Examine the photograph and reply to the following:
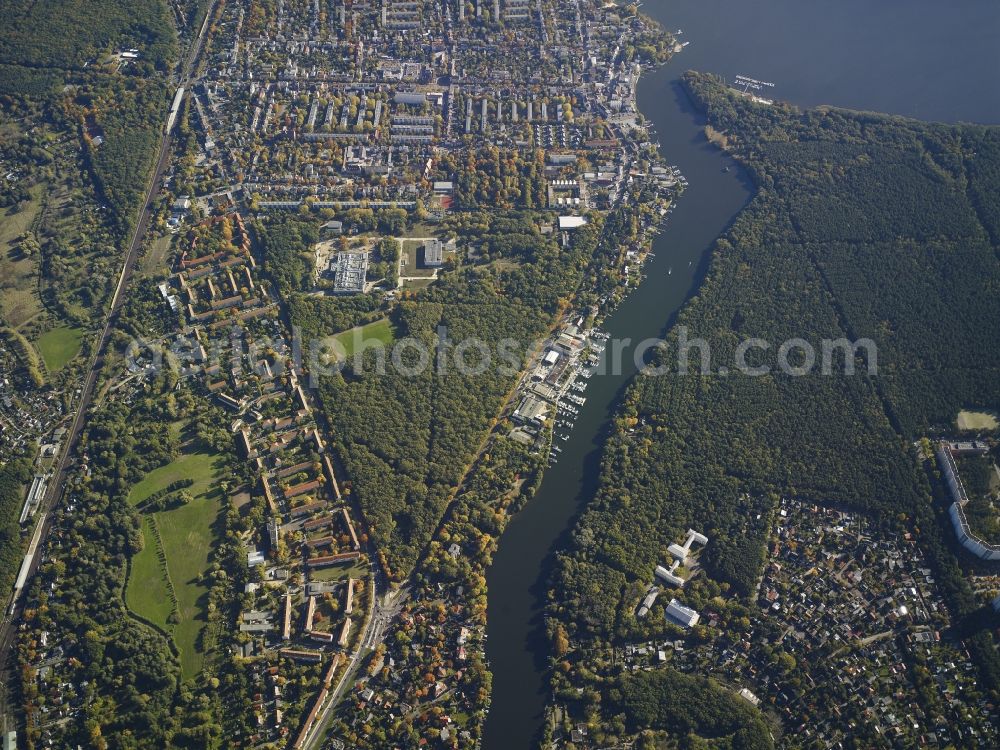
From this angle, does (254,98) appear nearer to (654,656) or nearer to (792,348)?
(792,348)

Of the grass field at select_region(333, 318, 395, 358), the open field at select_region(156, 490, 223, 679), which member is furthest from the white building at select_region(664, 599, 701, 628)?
the open field at select_region(156, 490, 223, 679)

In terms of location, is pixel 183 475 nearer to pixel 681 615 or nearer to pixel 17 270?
Result: pixel 17 270

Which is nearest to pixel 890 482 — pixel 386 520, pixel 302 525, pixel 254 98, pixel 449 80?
pixel 386 520

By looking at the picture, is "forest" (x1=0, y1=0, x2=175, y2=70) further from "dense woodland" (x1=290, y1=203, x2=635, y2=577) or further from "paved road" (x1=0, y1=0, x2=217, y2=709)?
"dense woodland" (x1=290, y1=203, x2=635, y2=577)

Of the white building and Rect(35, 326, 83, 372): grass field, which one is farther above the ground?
Rect(35, 326, 83, 372): grass field

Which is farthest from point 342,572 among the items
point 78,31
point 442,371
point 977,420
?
point 78,31

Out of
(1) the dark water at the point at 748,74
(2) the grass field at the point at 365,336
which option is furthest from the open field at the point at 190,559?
(1) the dark water at the point at 748,74
